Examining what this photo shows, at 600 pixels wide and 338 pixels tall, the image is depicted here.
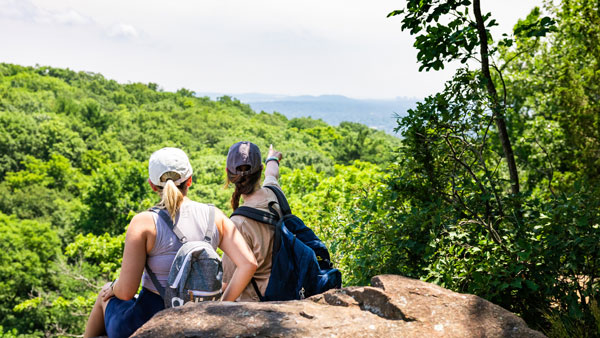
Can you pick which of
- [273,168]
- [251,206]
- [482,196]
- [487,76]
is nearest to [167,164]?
[251,206]

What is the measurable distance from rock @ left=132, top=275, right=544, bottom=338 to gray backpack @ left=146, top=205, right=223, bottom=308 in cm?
19

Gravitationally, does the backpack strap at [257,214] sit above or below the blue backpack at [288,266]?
above

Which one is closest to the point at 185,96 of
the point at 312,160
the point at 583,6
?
the point at 312,160

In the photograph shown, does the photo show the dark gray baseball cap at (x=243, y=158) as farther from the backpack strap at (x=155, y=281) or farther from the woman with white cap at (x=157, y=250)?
the backpack strap at (x=155, y=281)

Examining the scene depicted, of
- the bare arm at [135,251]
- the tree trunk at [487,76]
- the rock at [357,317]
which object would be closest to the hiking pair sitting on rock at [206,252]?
the bare arm at [135,251]

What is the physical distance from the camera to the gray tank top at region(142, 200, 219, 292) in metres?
2.64

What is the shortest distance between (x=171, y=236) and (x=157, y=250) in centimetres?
10

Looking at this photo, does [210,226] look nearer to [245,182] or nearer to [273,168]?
[245,182]

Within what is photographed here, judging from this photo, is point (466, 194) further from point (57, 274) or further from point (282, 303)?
point (57, 274)

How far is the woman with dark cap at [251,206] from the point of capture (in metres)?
3.06

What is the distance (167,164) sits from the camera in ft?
9.02

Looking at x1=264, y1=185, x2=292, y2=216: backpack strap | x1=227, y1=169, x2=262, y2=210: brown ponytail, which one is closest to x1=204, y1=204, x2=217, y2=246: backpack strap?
x1=227, y1=169, x2=262, y2=210: brown ponytail

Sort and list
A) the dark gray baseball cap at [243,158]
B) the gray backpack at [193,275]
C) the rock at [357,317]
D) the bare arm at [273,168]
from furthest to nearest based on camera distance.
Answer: the bare arm at [273,168] → the dark gray baseball cap at [243,158] → the gray backpack at [193,275] → the rock at [357,317]

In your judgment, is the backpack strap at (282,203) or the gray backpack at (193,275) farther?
the backpack strap at (282,203)
